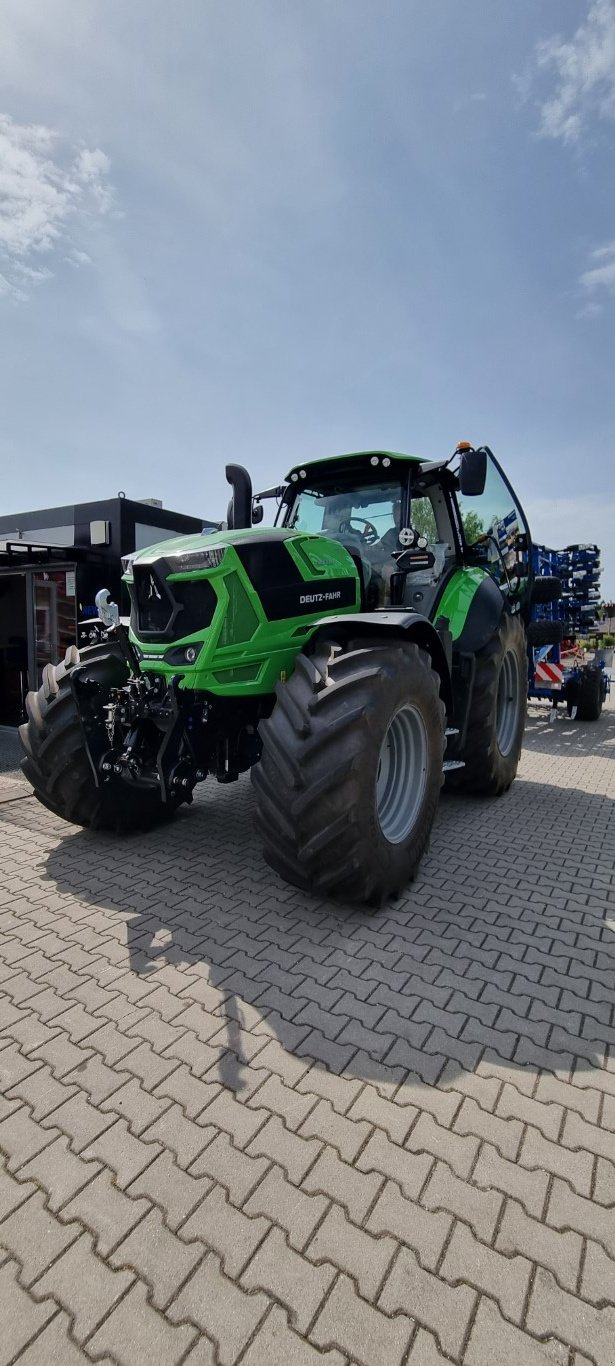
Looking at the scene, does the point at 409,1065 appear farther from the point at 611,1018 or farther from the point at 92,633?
the point at 92,633

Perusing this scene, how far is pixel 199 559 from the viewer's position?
330cm

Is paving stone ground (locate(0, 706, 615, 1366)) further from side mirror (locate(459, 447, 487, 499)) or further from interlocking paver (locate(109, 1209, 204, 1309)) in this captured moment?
side mirror (locate(459, 447, 487, 499))

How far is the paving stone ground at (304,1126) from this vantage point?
1.44 m

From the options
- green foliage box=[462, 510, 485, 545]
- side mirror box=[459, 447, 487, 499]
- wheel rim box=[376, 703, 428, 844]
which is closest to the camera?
wheel rim box=[376, 703, 428, 844]

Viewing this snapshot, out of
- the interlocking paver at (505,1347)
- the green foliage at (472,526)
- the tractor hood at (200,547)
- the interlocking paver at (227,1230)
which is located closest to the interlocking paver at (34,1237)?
the interlocking paver at (227,1230)

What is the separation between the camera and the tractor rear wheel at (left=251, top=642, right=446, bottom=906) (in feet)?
9.35

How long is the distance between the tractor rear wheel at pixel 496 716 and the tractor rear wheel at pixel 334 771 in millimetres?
1769

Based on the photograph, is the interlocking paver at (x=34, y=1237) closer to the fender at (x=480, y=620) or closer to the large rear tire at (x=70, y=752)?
the large rear tire at (x=70, y=752)

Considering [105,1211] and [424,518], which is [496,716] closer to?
[424,518]

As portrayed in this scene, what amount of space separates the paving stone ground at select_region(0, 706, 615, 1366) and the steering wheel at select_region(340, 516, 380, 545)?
95.6 inches

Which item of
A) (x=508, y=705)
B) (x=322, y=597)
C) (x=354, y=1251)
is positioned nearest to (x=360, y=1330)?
(x=354, y=1251)

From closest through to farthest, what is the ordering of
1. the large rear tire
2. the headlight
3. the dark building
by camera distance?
the headlight
the large rear tire
the dark building

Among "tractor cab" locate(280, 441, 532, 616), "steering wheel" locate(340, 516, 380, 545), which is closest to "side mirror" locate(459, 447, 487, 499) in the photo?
"tractor cab" locate(280, 441, 532, 616)

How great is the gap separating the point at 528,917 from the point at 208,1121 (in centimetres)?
195
